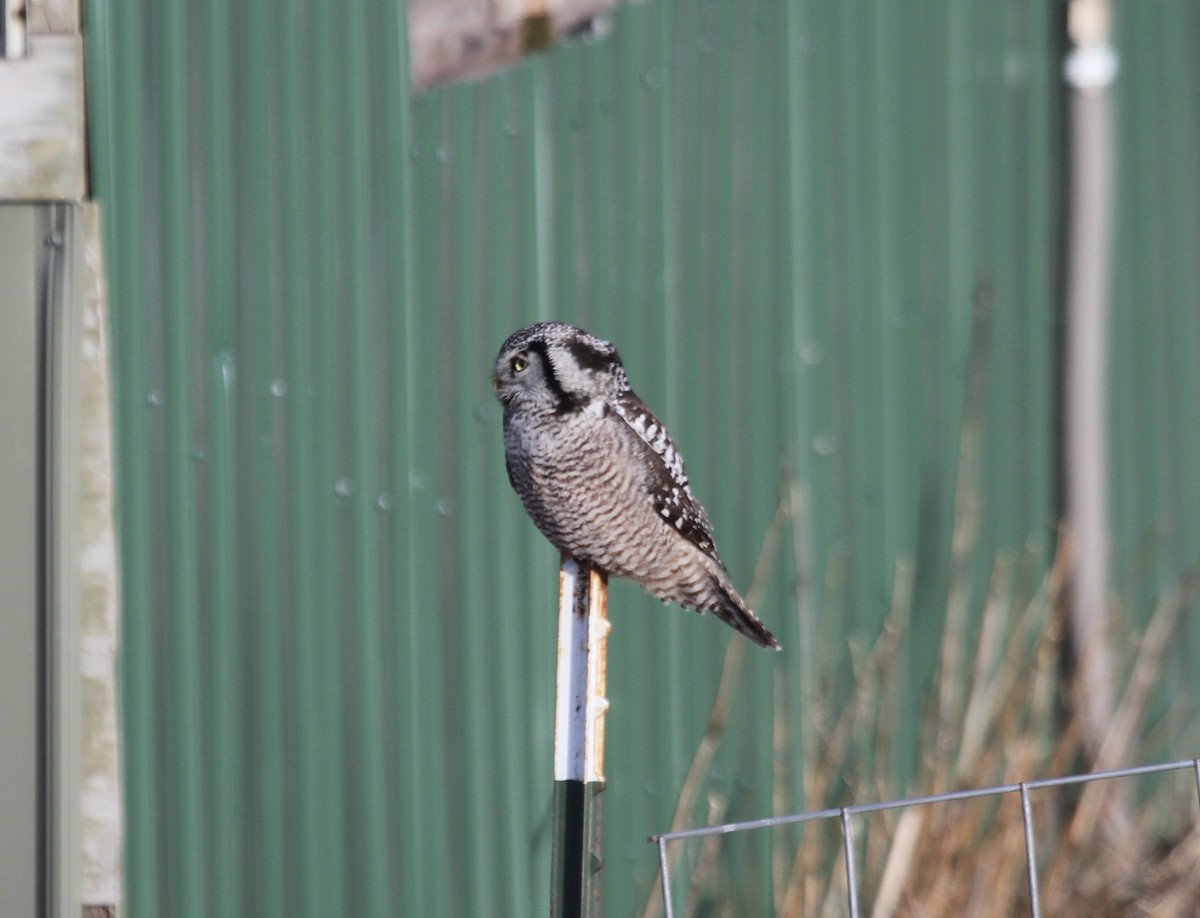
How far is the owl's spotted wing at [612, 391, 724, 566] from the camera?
2.95 meters

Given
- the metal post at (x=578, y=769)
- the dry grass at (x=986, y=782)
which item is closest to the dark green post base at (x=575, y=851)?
the metal post at (x=578, y=769)

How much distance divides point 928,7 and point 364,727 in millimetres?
2812

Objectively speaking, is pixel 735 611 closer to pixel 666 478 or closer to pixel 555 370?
pixel 666 478

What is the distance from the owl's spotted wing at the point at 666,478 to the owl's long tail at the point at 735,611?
83mm

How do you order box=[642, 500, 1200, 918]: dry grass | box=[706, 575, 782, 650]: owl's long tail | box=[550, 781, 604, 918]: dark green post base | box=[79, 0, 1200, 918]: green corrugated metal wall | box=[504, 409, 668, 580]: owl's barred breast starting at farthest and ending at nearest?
box=[79, 0, 1200, 918]: green corrugated metal wall
box=[642, 500, 1200, 918]: dry grass
box=[706, 575, 782, 650]: owl's long tail
box=[504, 409, 668, 580]: owl's barred breast
box=[550, 781, 604, 918]: dark green post base

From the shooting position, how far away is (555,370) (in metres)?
2.66

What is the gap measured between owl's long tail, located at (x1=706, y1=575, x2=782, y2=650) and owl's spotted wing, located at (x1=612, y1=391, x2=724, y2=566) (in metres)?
0.08

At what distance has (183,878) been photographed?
3.62 m

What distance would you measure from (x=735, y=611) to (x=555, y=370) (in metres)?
0.98

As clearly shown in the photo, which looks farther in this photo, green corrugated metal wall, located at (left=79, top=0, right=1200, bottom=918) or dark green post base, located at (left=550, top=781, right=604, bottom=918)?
green corrugated metal wall, located at (left=79, top=0, right=1200, bottom=918)

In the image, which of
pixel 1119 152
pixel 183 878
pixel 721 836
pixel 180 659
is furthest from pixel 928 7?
pixel 183 878

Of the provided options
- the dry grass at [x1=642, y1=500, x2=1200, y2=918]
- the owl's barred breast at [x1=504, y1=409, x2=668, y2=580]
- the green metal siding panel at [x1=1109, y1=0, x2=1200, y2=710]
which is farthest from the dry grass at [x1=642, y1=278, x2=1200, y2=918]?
the owl's barred breast at [x1=504, y1=409, x2=668, y2=580]

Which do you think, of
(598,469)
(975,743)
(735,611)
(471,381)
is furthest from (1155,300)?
(471,381)

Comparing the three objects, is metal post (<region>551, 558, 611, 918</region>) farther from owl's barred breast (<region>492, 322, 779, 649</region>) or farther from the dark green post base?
owl's barred breast (<region>492, 322, 779, 649</region>)
